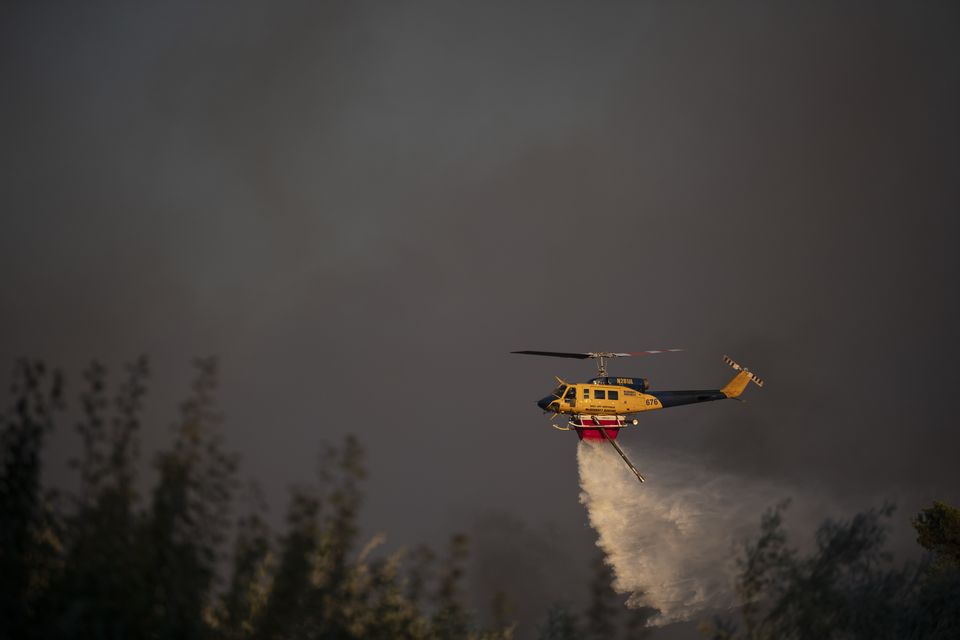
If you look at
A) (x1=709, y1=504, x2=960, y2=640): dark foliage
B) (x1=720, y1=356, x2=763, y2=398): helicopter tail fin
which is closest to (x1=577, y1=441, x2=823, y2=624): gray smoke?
(x1=720, y1=356, x2=763, y2=398): helicopter tail fin

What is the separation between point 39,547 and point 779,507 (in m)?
20.9

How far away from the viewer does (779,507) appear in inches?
1169

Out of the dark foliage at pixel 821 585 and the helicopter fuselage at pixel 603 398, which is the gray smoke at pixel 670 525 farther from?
the dark foliage at pixel 821 585

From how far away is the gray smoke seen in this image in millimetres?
103500

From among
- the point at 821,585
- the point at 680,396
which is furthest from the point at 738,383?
the point at 821,585

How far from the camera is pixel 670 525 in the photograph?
115 meters

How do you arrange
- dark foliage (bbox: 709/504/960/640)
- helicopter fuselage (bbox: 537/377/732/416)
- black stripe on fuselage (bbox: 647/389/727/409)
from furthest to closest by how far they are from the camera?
1. black stripe on fuselage (bbox: 647/389/727/409)
2. helicopter fuselage (bbox: 537/377/732/416)
3. dark foliage (bbox: 709/504/960/640)

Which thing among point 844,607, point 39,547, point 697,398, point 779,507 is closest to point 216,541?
point 39,547

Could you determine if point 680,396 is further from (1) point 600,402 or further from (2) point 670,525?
(2) point 670,525

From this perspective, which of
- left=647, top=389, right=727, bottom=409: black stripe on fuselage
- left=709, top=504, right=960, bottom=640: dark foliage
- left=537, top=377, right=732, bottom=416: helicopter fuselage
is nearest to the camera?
left=709, top=504, right=960, bottom=640: dark foliage

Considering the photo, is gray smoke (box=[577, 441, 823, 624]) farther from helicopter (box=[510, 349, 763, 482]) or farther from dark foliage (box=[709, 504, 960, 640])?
dark foliage (box=[709, 504, 960, 640])

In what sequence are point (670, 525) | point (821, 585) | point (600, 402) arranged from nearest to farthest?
point (821, 585)
point (600, 402)
point (670, 525)

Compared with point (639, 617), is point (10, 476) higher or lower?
higher

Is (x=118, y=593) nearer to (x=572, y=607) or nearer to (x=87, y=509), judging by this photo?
(x=87, y=509)
